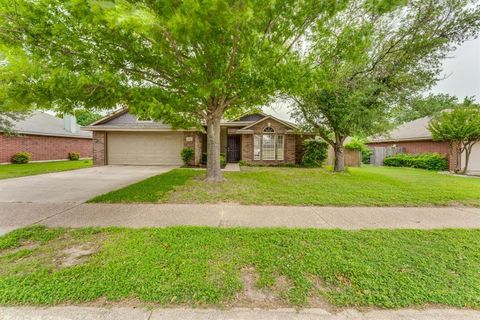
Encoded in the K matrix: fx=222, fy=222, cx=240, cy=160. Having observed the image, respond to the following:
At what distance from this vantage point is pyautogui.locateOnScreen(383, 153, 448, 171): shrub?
1545 centimetres

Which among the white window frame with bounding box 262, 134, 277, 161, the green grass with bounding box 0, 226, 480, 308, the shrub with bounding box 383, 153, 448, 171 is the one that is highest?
the white window frame with bounding box 262, 134, 277, 161

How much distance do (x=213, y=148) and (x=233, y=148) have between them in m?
8.83

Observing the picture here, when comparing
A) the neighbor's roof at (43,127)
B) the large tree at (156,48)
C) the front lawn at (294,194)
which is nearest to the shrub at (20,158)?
the neighbor's roof at (43,127)

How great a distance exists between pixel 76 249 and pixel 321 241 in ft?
12.3

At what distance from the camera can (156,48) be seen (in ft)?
18.7

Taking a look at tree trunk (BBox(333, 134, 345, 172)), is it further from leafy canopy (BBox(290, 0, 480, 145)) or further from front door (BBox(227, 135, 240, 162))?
front door (BBox(227, 135, 240, 162))

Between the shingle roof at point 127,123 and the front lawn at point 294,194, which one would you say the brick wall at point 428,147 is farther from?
the shingle roof at point 127,123

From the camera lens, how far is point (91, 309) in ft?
7.07

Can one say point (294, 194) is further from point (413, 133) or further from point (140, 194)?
point (413, 133)

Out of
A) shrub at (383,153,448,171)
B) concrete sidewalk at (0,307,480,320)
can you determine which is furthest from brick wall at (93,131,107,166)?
shrub at (383,153,448,171)

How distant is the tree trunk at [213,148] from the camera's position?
845 centimetres

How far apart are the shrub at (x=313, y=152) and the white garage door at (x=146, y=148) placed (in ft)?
29.5

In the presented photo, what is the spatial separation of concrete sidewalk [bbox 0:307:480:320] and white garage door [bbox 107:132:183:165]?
1429cm

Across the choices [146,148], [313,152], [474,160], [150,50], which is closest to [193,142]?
[146,148]
